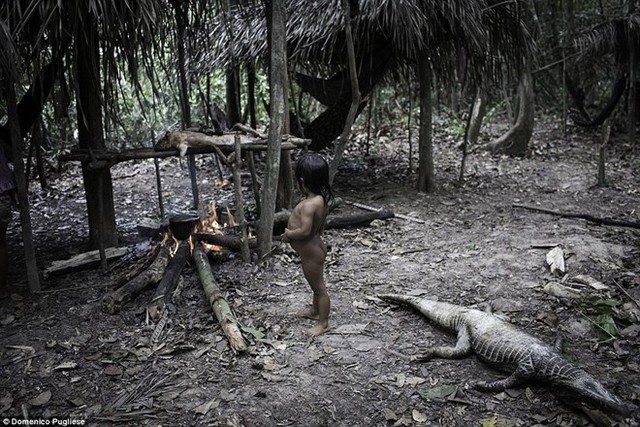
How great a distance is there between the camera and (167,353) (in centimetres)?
332

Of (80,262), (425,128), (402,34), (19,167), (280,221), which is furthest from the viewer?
(425,128)

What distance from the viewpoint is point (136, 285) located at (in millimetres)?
3986

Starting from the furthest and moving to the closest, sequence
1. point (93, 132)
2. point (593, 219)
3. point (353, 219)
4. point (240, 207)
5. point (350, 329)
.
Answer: point (353, 219)
point (593, 219)
point (93, 132)
point (240, 207)
point (350, 329)

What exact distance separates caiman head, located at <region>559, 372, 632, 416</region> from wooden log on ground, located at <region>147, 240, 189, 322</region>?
2575 millimetres

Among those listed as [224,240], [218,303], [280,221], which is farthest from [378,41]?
[218,303]

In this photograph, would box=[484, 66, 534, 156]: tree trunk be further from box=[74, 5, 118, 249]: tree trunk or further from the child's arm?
the child's arm

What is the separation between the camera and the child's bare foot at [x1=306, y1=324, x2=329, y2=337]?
11.4ft

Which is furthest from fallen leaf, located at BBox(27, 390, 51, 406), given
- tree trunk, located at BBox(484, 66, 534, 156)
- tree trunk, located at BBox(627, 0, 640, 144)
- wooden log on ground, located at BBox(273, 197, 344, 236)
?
tree trunk, located at BBox(627, 0, 640, 144)

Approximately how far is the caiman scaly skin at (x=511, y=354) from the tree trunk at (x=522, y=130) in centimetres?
718

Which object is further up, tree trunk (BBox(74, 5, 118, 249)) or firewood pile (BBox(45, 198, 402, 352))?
tree trunk (BBox(74, 5, 118, 249))

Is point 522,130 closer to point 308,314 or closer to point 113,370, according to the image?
point 308,314

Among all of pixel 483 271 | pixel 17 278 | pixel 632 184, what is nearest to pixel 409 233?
pixel 483 271

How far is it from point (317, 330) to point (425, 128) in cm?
434

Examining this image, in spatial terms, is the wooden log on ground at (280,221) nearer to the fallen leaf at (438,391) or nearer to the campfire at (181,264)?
the campfire at (181,264)
